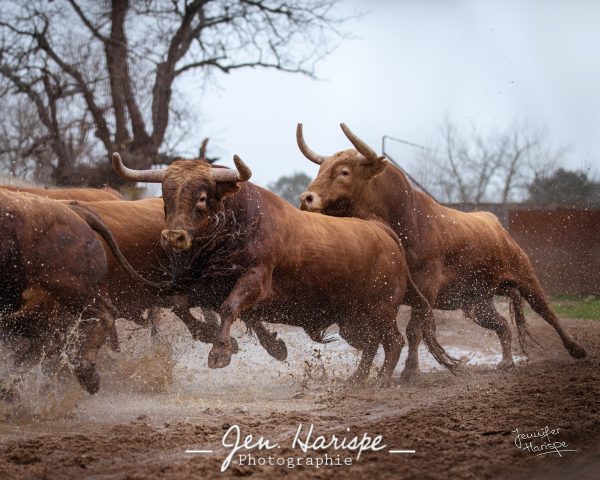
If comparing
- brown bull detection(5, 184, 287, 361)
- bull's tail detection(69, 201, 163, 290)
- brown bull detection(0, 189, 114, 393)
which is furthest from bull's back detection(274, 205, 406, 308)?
brown bull detection(0, 189, 114, 393)

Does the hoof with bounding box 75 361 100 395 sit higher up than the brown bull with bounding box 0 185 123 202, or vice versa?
the brown bull with bounding box 0 185 123 202

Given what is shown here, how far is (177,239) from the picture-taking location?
577 centimetres

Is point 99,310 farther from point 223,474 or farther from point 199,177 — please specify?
point 223,474

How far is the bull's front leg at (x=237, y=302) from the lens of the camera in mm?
5789

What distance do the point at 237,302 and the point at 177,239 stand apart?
0.59m

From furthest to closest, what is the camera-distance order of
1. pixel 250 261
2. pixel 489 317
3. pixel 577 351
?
1. pixel 489 317
2. pixel 577 351
3. pixel 250 261

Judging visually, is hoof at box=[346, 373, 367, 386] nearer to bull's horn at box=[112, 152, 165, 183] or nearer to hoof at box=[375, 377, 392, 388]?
hoof at box=[375, 377, 392, 388]

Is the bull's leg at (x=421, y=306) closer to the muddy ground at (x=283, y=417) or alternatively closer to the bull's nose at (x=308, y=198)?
the muddy ground at (x=283, y=417)

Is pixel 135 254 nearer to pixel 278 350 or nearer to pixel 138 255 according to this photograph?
pixel 138 255

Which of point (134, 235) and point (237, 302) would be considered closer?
point (237, 302)

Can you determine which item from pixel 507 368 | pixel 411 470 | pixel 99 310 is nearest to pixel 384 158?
pixel 507 368

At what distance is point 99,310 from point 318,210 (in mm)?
2448

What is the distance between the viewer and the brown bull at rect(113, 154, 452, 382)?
5.98m

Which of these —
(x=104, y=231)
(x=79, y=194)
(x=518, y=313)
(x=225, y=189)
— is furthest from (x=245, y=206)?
(x=518, y=313)
